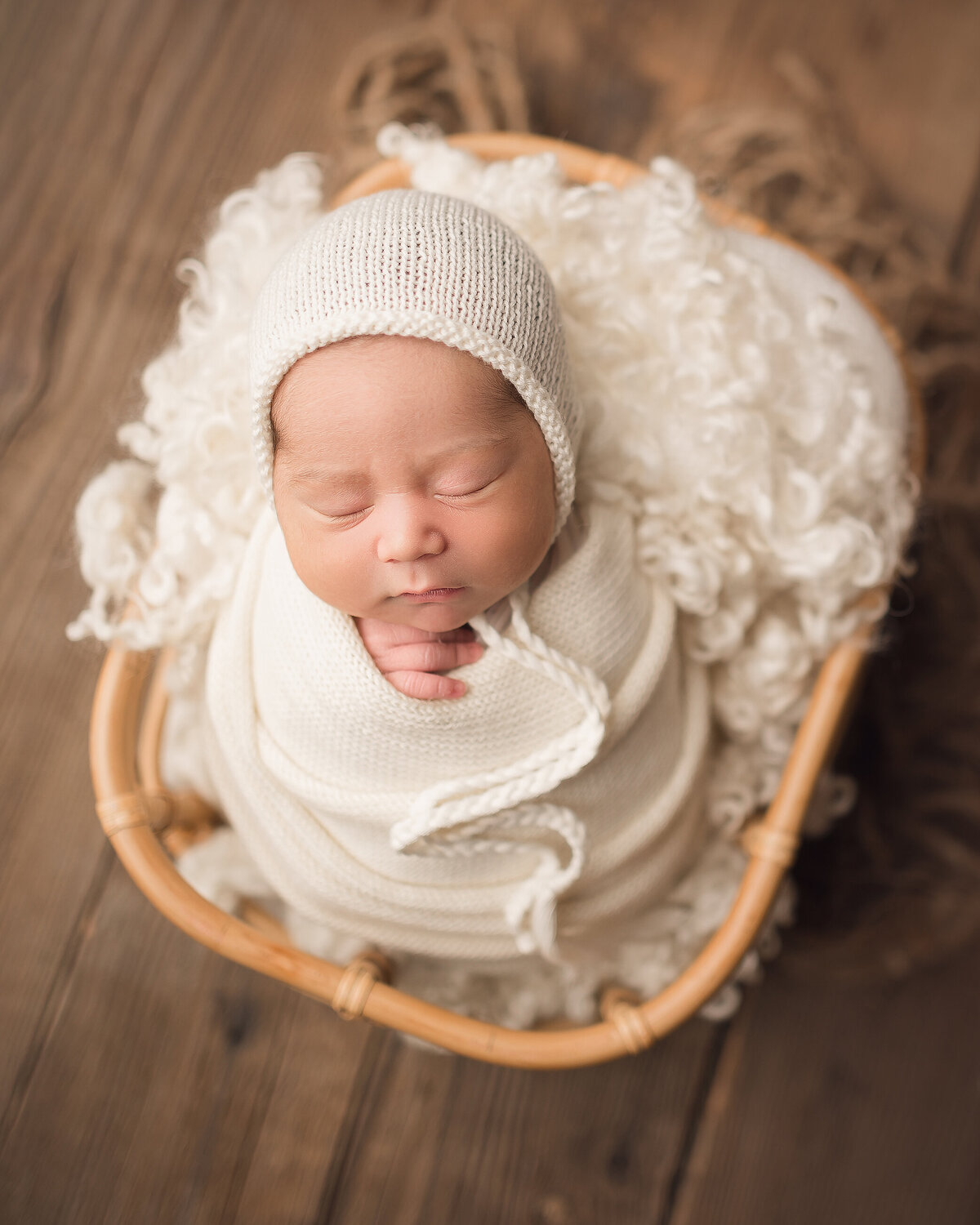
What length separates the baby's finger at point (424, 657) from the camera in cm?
88

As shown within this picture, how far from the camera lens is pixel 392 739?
890 millimetres

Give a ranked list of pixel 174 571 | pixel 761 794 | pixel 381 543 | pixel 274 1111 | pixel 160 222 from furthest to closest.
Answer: pixel 160 222
pixel 274 1111
pixel 761 794
pixel 174 571
pixel 381 543

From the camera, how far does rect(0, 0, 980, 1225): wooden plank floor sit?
125cm

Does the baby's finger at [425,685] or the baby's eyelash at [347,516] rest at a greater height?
the baby's eyelash at [347,516]

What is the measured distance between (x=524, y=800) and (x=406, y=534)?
0.28 m

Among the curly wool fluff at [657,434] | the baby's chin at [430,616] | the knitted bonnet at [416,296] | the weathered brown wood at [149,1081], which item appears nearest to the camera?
the knitted bonnet at [416,296]

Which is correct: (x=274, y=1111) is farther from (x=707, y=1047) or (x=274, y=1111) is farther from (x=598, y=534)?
(x=598, y=534)

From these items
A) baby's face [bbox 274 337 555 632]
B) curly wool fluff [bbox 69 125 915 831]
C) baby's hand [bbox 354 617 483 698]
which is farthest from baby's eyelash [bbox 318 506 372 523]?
curly wool fluff [bbox 69 125 915 831]

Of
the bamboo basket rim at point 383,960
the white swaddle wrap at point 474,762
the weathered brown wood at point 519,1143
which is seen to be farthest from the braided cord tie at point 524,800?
the weathered brown wood at point 519,1143

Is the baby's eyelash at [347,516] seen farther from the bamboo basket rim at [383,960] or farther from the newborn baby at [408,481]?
the bamboo basket rim at [383,960]

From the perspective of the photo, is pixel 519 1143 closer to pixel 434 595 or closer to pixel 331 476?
pixel 434 595

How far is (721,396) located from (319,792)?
54 cm

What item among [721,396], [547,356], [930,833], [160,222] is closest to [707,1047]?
[930,833]

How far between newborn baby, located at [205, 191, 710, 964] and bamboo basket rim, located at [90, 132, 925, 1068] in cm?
7
